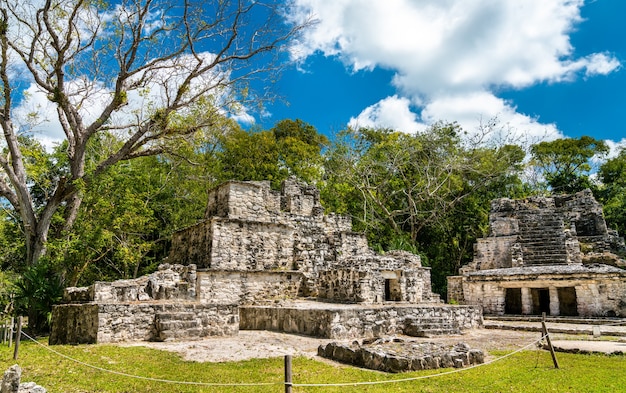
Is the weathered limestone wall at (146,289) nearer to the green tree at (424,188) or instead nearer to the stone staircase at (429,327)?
the stone staircase at (429,327)

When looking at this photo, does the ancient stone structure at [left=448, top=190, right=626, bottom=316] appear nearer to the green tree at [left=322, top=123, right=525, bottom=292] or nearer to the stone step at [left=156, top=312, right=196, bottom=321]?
the green tree at [left=322, top=123, right=525, bottom=292]

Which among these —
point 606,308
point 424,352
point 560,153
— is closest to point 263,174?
point 606,308

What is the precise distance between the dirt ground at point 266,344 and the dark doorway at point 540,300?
712cm

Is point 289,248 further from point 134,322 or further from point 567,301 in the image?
point 567,301

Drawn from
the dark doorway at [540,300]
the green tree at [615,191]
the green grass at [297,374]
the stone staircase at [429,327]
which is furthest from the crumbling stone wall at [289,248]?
the green tree at [615,191]

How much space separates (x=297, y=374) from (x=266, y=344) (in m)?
2.85

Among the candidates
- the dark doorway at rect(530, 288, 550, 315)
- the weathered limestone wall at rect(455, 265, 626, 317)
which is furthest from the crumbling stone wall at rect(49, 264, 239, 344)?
the dark doorway at rect(530, 288, 550, 315)

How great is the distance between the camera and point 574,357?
26.6 feet

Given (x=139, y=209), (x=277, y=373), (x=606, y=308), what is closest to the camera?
(x=277, y=373)

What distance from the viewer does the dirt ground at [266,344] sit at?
847 cm

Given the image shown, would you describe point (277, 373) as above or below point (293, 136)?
below

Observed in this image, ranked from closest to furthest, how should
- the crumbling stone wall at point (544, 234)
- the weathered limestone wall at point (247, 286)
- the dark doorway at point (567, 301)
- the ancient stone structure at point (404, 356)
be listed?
the ancient stone structure at point (404, 356)
the weathered limestone wall at point (247, 286)
the dark doorway at point (567, 301)
the crumbling stone wall at point (544, 234)

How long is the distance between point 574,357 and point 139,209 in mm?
15899

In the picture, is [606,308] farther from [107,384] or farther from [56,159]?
[56,159]
